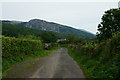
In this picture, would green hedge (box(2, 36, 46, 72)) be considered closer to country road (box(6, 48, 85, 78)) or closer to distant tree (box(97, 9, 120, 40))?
country road (box(6, 48, 85, 78))

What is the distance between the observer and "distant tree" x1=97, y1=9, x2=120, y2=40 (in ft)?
162

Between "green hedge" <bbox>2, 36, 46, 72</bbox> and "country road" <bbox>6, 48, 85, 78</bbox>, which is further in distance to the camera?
"green hedge" <bbox>2, 36, 46, 72</bbox>

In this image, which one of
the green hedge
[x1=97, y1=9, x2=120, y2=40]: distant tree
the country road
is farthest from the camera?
[x1=97, y1=9, x2=120, y2=40]: distant tree

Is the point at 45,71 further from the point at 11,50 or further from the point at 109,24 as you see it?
the point at 109,24

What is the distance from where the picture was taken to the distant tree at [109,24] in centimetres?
4938

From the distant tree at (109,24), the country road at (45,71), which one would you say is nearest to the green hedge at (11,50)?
the country road at (45,71)

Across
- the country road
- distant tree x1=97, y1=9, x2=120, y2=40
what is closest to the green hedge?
the country road

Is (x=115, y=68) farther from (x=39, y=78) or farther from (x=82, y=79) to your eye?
(x=39, y=78)

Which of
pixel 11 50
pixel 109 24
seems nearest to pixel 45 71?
pixel 11 50

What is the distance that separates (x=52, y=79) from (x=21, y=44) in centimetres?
1330

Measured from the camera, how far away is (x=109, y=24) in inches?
1980

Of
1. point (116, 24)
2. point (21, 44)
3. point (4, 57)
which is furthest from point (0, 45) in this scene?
point (116, 24)

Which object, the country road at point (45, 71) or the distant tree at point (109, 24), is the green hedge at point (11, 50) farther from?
the distant tree at point (109, 24)

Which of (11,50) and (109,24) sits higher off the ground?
(109,24)
